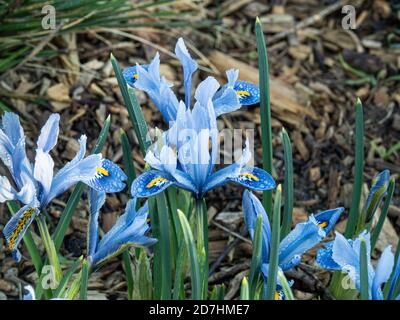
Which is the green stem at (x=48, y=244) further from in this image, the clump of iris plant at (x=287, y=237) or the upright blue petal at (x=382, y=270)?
the upright blue petal at (x=382, y=270)

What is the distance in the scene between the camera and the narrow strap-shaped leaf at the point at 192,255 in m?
1.90

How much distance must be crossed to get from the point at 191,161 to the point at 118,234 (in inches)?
11.0

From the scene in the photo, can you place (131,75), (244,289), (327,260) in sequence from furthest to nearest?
(131,75), (327,260), (244,289)

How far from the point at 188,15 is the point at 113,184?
197 cm

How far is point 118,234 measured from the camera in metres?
2.10

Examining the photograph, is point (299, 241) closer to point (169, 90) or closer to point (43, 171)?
point (169, 90)

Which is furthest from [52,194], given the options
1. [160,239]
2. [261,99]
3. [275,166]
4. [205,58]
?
[205,58]

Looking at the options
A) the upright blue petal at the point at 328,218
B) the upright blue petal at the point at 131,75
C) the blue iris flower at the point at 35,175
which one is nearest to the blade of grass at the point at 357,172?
the upright blue petal at the point at 328,218

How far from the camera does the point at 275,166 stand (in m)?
3.41

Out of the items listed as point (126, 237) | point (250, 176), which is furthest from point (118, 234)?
point (250, 176)

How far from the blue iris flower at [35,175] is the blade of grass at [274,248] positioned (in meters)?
0.42

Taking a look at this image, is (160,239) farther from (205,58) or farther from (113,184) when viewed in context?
(205,58)

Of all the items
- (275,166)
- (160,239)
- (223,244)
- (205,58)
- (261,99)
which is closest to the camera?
(160,239)
